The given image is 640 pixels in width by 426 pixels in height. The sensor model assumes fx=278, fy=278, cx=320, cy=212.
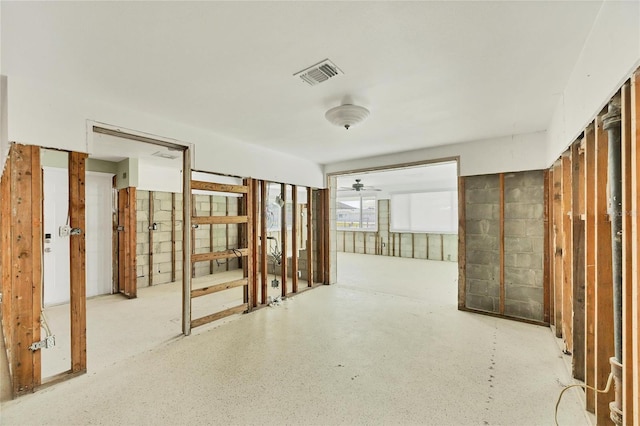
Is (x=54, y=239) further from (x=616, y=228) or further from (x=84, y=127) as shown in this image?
(x=616, y=228)

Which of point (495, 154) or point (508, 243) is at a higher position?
point (495, 154)

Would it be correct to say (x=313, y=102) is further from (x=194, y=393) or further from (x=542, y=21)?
(x=194, y=393)

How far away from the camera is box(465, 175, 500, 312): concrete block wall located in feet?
12.1

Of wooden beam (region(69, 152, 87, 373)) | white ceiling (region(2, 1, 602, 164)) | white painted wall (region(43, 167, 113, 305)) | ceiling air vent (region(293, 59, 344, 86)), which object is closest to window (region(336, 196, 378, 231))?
white painted wall (region(43, 167, 113, 305))

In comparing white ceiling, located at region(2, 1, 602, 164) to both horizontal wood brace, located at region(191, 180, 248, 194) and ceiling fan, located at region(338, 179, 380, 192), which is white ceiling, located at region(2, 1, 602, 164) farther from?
ceiling fan, located at region(338, 179, 380, 192)

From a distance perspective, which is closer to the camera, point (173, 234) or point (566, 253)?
point (566, 253)

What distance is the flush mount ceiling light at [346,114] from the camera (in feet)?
8.19

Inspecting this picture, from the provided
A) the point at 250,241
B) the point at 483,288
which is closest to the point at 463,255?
the point at 483,288

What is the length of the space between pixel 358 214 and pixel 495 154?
22.3 ft

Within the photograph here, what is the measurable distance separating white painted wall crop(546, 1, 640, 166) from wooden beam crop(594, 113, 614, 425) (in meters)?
0.22

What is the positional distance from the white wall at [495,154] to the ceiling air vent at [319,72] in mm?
2665

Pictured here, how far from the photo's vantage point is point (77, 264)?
2352 millimetres

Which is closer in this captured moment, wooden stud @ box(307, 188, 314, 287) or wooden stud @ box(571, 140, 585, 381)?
wooden stud @ box(571, 140, 585, 381)

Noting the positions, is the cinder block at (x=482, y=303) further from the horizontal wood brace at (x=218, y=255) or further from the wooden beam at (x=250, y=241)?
the horizontal wood brace at (x=218, y=255)
